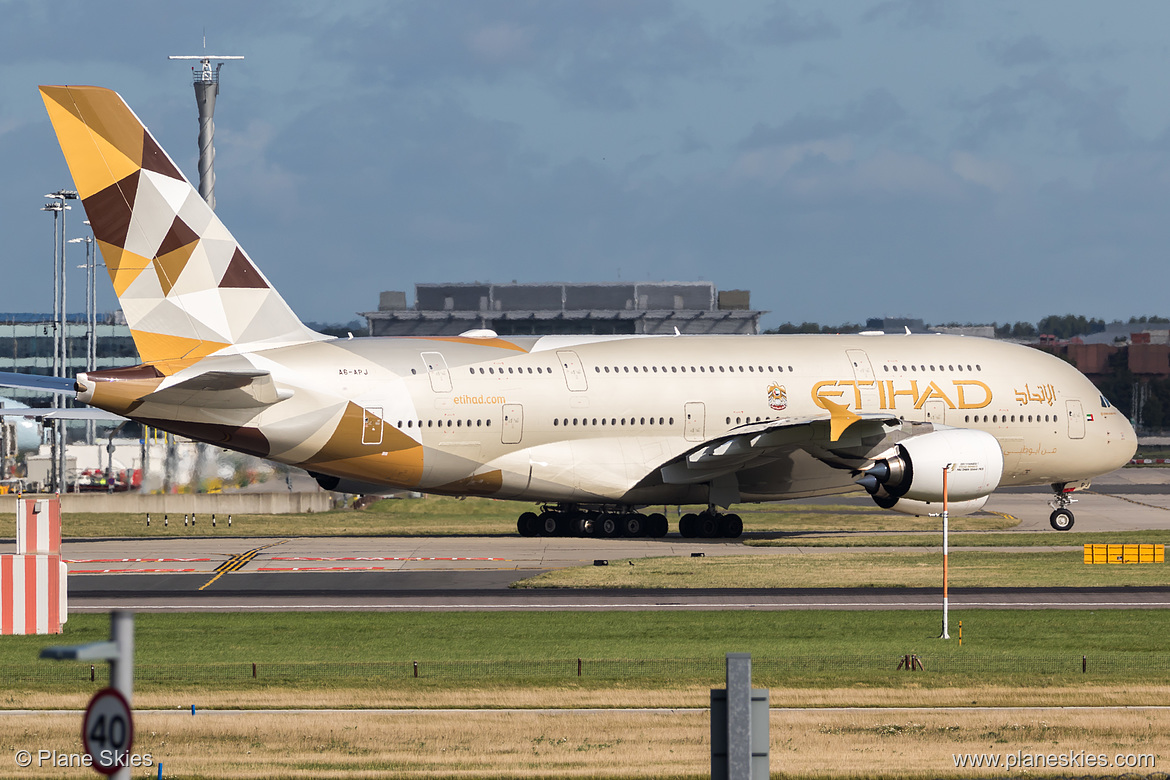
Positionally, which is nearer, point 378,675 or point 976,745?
point 976,745

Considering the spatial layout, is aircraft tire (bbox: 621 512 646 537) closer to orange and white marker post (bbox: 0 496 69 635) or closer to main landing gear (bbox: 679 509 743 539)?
main landing gear (bbox: 679 509 743 539)

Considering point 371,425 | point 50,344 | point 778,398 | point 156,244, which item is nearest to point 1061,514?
point 778,398

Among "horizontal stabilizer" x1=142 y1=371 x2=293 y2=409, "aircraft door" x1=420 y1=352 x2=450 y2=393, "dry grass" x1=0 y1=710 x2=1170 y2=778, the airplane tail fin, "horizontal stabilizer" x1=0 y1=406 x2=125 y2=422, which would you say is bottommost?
"dry grass" x1=0 y1=710 x2=1170 y2=778

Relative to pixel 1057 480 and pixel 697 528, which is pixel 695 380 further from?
pixel 1057 480

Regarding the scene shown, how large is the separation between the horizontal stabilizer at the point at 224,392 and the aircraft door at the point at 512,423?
23.3 feet

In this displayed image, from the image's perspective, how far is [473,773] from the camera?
16578mm

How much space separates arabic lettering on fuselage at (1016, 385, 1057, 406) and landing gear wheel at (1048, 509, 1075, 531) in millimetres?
4251

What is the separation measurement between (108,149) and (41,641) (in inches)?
748

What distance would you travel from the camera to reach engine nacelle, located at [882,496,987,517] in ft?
149

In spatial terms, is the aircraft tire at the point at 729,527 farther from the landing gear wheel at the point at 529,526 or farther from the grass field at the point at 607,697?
the grass field at the point at 607,697

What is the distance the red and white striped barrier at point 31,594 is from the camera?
26.8m

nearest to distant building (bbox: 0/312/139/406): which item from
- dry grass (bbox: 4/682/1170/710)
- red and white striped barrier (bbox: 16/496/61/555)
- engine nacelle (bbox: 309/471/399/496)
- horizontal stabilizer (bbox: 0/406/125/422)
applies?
horizontal stabilizer (bbox: 0/406/125/422)

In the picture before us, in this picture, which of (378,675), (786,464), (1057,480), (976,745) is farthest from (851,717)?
(1057,480)

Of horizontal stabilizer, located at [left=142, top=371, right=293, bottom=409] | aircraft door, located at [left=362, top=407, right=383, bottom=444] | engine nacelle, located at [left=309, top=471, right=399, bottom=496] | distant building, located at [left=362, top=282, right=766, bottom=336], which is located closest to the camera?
horizontal stabilizer, located at [left=142, top=371, right=293, bottom=409]
